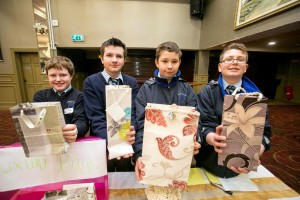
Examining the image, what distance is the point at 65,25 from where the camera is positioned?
163 inches

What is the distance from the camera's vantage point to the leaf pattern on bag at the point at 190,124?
53cm

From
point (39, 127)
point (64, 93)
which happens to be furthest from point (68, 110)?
point (39, 127)

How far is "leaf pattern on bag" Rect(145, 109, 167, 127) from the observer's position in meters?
0.55

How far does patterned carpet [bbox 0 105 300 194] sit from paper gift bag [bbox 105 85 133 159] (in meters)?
2.02

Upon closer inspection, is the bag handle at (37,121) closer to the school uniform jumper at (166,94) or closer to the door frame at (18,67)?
the school uniform jumper at (166,94)

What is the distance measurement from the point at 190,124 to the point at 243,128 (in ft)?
0.74

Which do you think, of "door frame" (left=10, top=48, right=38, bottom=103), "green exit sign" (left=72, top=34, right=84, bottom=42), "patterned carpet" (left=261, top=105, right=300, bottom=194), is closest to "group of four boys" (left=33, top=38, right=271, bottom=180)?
"patterned carpet" (left=261, top=105, right=300, bottom=194)

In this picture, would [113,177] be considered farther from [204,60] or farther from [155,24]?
[204,60]

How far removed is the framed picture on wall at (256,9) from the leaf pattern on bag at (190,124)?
250 centimetres

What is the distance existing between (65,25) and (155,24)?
246cm

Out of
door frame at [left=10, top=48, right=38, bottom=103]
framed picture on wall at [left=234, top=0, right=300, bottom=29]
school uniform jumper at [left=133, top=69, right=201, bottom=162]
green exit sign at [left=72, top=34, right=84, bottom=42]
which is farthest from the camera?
door frame at [left=10, top=48, right=38, bottom=103]

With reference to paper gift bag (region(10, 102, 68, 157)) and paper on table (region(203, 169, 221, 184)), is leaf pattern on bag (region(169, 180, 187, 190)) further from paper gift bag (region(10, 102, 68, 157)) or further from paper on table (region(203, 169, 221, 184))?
paper gift bag (region(10, 102, 68, 157))

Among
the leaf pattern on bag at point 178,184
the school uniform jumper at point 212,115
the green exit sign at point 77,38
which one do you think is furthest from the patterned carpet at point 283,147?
the green exit sign at point 77,38

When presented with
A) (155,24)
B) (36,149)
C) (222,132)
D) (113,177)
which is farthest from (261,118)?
(155,24)
